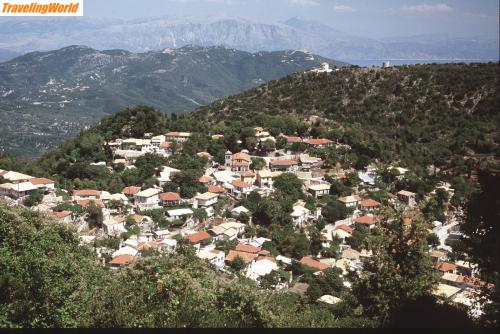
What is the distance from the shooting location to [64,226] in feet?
49.3

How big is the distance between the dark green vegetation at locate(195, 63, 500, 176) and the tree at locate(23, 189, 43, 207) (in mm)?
21575

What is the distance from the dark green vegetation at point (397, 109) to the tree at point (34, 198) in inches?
849

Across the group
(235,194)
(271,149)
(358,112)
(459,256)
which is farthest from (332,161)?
(358,112)

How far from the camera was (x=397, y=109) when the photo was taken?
4956 cm

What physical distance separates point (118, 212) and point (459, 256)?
18.8 meters

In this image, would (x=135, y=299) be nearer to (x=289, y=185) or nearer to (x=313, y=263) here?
(x=313, y=263)

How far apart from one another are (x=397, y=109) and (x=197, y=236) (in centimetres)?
3450

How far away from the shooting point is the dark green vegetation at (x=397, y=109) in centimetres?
3891

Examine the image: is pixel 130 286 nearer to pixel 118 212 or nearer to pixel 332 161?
pixel 118 212

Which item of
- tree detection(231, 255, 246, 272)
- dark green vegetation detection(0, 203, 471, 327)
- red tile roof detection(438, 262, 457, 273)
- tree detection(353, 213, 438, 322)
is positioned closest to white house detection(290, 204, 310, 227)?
tree detection(231, 255, 246, 272)

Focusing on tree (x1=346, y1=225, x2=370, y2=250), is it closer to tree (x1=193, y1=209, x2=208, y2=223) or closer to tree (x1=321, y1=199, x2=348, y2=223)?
tree (x1=321, y1=199, x2=348, y2=223)

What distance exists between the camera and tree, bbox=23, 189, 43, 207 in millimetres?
24141

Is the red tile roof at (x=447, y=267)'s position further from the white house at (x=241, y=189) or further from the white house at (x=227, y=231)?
the white house at (x=241, y=189)

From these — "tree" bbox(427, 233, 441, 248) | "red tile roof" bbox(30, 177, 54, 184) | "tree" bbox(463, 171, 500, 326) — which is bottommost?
"tree" bbox(427, 233, 441, 248)
